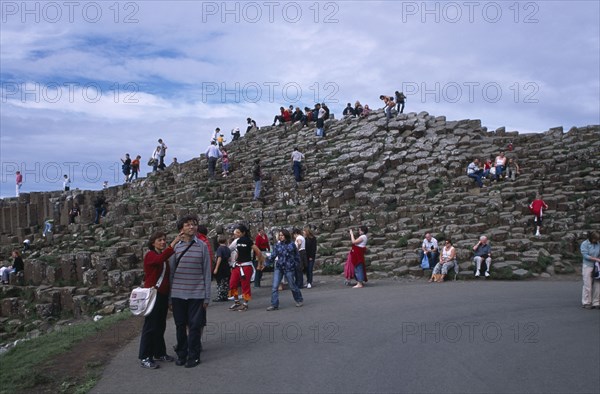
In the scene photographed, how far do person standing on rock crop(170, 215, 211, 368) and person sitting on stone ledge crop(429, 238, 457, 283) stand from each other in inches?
402

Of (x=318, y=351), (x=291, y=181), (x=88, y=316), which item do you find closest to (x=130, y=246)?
(x=88, y=316)

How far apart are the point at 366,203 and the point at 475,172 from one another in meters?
5.31

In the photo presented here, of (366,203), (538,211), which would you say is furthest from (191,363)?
(366,203)

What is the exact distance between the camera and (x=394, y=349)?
8797 mm

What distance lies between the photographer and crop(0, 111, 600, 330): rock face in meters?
20.5

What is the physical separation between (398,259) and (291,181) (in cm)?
1050

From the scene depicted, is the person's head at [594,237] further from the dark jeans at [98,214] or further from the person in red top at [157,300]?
the dark jeans at [98,214]

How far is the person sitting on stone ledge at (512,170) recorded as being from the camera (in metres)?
25.8

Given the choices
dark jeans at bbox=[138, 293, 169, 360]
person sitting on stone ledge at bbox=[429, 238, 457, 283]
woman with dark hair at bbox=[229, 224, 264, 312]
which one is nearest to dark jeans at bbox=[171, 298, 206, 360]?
dark jeans at bbox=[138, 293, 169, 360]

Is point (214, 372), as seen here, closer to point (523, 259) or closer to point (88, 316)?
point (523, 259)

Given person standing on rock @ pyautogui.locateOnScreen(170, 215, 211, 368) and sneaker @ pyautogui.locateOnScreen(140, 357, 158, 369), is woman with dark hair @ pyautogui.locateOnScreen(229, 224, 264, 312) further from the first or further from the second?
sneaker @ pyautogui.locateOnScreen(140, 357, 158, 369)

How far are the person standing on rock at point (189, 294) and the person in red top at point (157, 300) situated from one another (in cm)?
16

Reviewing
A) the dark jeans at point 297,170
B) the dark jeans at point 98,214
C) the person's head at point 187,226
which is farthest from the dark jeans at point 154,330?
the dark jeans at point 98,214

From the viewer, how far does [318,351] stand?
28.8 ft
